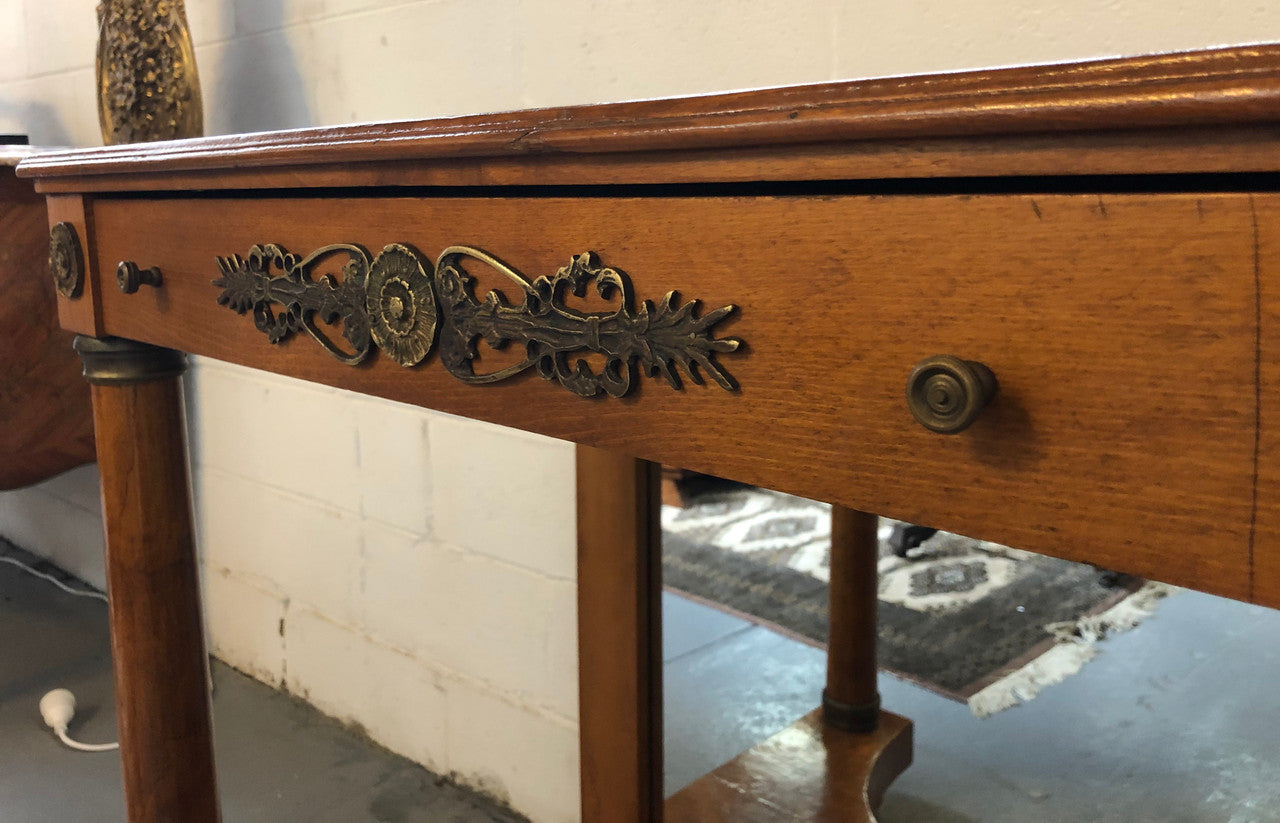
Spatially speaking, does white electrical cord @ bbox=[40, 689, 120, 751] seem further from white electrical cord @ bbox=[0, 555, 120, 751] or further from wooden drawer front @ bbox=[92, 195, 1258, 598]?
wooden drawer front @ bbox=[92, 195, 1258, 598]

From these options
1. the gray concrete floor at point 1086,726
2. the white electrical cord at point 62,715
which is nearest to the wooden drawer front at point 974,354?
the gray concrete floor at point 1086,726

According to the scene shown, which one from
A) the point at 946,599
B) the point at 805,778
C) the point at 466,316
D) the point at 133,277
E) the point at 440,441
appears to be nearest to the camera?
the point at 466,316

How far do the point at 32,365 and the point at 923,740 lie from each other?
4.54 ft

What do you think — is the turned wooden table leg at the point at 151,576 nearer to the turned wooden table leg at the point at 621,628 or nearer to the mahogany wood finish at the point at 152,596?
the mahogany wood finish at the point at 152,596

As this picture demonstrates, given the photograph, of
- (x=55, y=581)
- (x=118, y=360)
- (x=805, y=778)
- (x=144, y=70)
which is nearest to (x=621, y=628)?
(x=805, y=778)

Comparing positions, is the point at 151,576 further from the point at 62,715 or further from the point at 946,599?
the point at 946,599

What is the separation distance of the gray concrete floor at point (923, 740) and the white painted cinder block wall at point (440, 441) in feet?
0.29

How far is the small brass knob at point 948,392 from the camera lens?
33 cm

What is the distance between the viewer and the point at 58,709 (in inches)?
59.6

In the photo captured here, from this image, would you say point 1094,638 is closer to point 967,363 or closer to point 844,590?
point 844,590

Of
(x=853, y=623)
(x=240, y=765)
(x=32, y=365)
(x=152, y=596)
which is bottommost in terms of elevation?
(x=240, y=765)

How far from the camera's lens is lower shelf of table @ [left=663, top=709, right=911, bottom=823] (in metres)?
1.14

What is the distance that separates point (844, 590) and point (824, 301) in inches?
36.2

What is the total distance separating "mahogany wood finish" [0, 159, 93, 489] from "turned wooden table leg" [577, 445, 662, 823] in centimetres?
95
